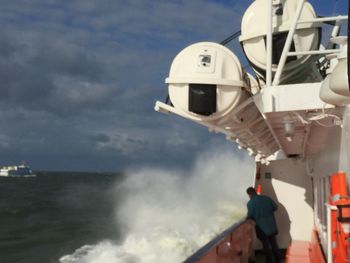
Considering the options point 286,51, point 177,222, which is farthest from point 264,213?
point 177,222

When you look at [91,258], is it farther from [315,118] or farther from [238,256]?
[315,118]

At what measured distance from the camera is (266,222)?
27.6 ft

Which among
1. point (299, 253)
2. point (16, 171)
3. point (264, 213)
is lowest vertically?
point (16, 171)

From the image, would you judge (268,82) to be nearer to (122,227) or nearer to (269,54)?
(269,54)

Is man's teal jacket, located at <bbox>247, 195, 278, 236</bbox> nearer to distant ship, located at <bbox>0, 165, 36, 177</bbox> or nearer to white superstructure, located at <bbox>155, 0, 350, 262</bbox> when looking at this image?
white superstructure, located at <bbox>155, 0, 350, 262</bbox>

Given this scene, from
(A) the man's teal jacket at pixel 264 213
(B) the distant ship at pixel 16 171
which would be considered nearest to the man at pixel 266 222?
(A) the man's teal jacket at pixel 264 213

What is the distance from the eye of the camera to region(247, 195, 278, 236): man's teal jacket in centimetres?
837

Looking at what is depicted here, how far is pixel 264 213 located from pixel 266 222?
0.16 m

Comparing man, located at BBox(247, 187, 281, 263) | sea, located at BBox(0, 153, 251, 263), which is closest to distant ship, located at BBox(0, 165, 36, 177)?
sea, located at BBox(0, 153, 251, 263)

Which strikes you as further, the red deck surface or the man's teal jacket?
the man's teal jacket

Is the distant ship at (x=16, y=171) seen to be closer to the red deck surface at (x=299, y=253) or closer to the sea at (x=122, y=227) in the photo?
the sea at (x=122, y=227)

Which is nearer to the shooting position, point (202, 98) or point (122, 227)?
point (202, 98)

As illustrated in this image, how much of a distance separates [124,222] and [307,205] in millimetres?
21747

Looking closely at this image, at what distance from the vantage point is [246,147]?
22.7 feet
